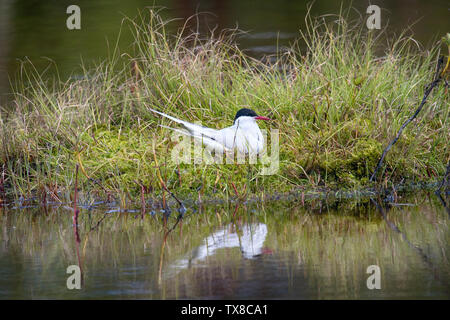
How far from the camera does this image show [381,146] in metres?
7.91

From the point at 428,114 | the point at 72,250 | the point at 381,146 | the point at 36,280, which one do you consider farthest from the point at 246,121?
the point at 36,280

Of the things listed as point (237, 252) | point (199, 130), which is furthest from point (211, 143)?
point (237, 252)

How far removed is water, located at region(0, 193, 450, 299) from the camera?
15.7 ft

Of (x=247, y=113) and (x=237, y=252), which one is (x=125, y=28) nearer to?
(x=247, y=113)

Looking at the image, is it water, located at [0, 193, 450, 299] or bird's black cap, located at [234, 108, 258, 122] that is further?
bird's black cap, located at [234, 108, 258, 122]

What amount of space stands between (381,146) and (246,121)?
1306 mm

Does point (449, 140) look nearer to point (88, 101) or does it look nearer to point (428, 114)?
point (428, 114)

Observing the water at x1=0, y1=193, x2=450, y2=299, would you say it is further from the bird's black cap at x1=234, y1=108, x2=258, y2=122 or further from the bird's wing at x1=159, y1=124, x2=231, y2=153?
the bird's black cap at x1=234, y1=108, x2=258, y2=122

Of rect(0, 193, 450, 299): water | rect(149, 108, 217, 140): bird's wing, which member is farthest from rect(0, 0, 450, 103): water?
rect(0, 193, 450, 299): water

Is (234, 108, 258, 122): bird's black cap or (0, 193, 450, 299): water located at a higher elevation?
(234, 108, 258, 122): bird's black cap

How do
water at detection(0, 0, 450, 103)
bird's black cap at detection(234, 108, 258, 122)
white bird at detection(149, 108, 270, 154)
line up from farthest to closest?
water at detection(0, 0, 450, 103) → bird's black cap at detection(234, 108, 258, 122) → white bird at detection(149, 108, 270, 154)

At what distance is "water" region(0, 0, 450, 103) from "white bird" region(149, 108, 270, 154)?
612 cm

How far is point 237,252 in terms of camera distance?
5.64 metres

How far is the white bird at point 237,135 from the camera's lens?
7.81 meters
